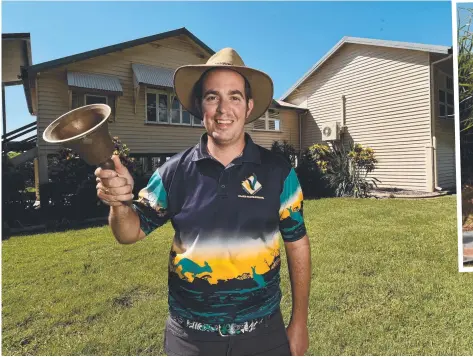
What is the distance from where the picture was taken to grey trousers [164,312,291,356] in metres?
1.31

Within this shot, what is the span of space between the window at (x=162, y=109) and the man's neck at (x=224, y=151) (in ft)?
31.4

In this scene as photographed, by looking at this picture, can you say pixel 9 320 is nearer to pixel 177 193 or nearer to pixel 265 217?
pixel 177 193

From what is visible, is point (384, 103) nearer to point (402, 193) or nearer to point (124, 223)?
point (402, 193)

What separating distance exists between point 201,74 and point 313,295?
2510 millimetres

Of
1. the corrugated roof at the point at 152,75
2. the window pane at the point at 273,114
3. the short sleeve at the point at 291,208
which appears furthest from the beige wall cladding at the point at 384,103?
the short sleeve at the point at 291,208

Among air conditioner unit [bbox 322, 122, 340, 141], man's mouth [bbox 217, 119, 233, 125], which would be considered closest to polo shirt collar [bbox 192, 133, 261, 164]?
man's mouth [bbox 217, 119, 233, 125]

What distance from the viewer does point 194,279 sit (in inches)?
51.8

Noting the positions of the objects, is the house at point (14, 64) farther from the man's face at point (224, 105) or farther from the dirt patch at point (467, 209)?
the dirt patch at point (467, 209)

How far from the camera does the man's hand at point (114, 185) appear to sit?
46.4 inches

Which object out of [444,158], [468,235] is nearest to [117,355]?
[468,235]

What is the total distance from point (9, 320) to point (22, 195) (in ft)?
14.9

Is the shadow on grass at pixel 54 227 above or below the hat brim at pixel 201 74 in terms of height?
below

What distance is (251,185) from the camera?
53.1 inches

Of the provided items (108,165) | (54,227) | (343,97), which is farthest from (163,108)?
(108,165)
